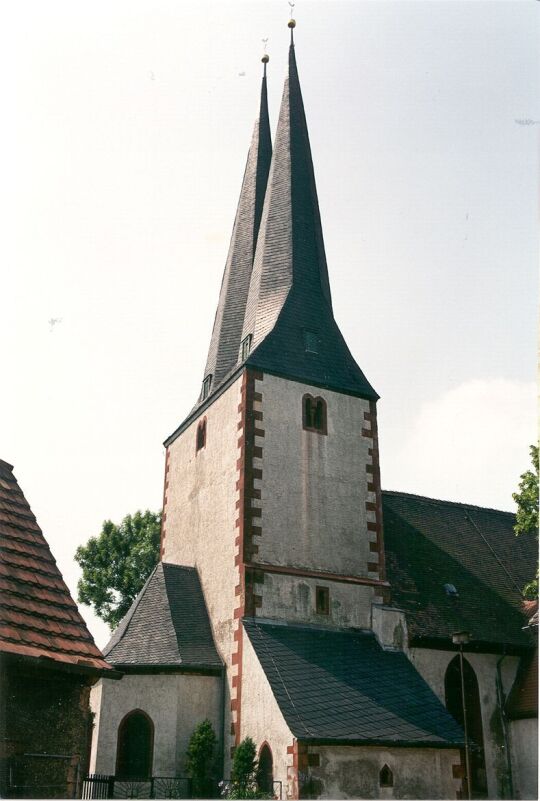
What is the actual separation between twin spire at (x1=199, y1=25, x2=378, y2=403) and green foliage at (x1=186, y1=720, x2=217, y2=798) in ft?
28.5

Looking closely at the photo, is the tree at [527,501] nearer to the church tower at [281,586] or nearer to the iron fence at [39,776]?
the church tower at [281,586]

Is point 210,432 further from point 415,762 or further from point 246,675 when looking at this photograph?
point 415,762

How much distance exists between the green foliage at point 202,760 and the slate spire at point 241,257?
9562 millimetres

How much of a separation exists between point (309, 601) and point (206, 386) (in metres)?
7.85

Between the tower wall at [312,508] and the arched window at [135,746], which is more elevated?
the tower wall at [312,508]

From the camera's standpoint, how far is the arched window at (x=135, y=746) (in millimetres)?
16906

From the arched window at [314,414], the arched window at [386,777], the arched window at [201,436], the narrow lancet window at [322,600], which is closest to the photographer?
the arched window at [386,777]

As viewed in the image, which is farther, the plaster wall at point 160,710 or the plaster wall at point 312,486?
the plaster wall at point 312,486

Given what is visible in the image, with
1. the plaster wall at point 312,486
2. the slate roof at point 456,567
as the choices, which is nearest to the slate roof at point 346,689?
the slate roof at point 456,567

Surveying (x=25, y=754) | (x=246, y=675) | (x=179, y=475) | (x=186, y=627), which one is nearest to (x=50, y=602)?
(x=25, y=754)

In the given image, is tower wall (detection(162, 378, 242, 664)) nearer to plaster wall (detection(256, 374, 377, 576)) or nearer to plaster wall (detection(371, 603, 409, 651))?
plaster wall (detection(256, 374, 377, 576))

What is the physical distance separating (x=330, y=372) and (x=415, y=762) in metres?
10.1

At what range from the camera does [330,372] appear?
72.4ft

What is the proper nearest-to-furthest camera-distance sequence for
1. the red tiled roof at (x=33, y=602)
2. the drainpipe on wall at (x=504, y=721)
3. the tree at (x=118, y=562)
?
1. the red tiled roof at (x=33, y=602)
2. the drainpipe on wall at (x=504, y=721)
3. the tree at (x=118, y=562)
